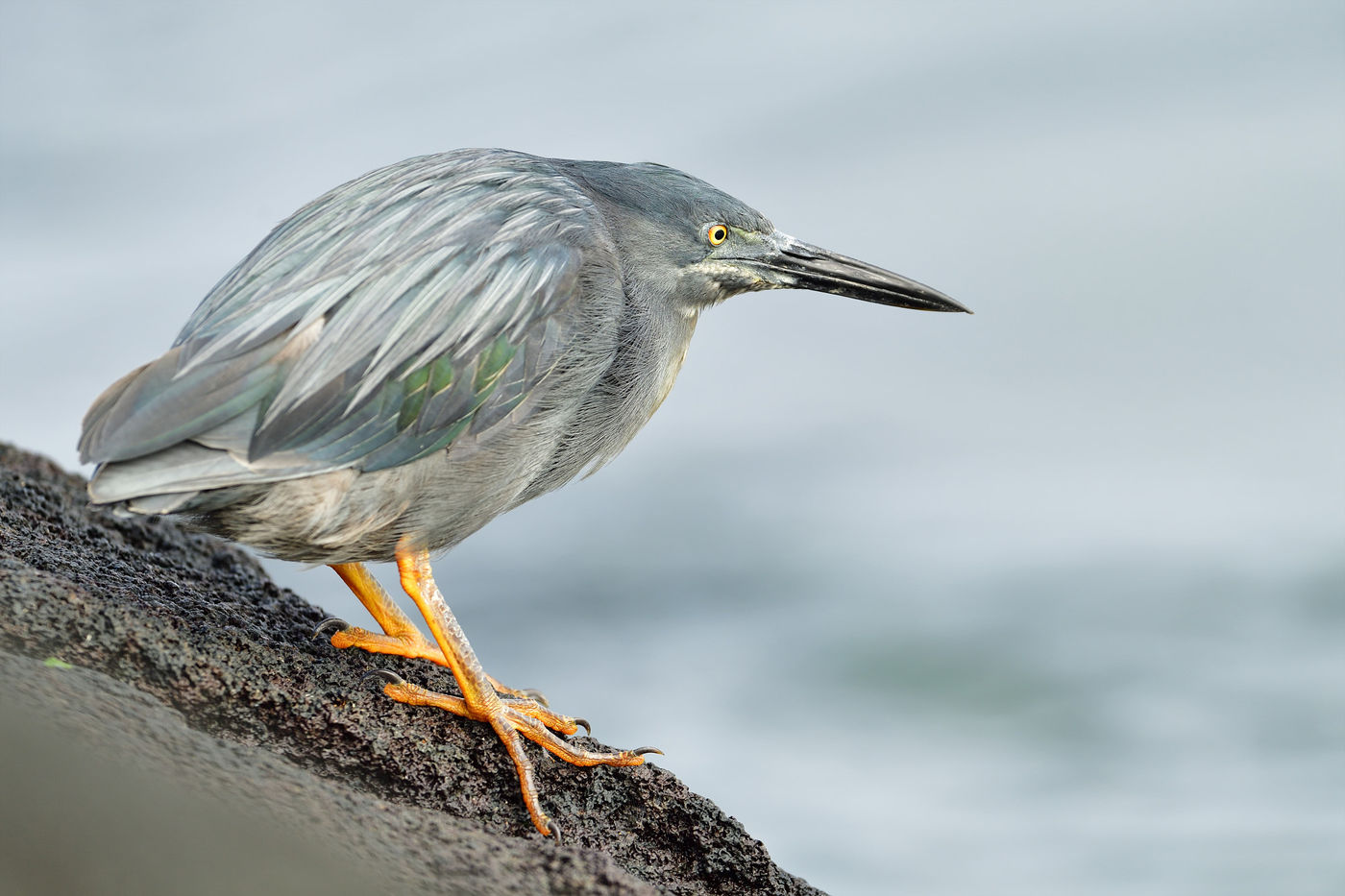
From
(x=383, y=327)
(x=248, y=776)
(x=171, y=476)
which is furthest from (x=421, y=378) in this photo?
(x=248, y=776)

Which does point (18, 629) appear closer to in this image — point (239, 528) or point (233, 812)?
point (239, 528)

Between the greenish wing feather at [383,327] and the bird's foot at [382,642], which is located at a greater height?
the greenish wing feather at [383,327]

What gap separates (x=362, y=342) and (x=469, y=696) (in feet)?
4.56

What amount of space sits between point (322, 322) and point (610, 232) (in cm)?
132

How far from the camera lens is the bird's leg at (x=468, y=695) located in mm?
4723

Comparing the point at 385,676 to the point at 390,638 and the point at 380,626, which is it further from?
the point at 380,626

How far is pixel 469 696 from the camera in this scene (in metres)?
4.76

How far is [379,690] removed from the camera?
15.6ft

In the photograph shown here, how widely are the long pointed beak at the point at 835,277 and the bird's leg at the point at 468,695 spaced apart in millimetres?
2018

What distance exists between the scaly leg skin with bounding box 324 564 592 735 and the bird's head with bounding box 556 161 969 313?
1.79 meters

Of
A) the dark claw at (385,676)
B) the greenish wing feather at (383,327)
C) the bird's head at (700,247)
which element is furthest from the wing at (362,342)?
the dark claw at (385,676)

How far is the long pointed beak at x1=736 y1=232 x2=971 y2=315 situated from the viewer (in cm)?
572

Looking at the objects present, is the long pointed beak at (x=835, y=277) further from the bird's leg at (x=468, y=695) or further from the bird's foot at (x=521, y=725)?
the bird's foot at (x=521, y=725)

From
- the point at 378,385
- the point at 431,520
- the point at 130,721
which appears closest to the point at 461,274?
the point at 378,385
